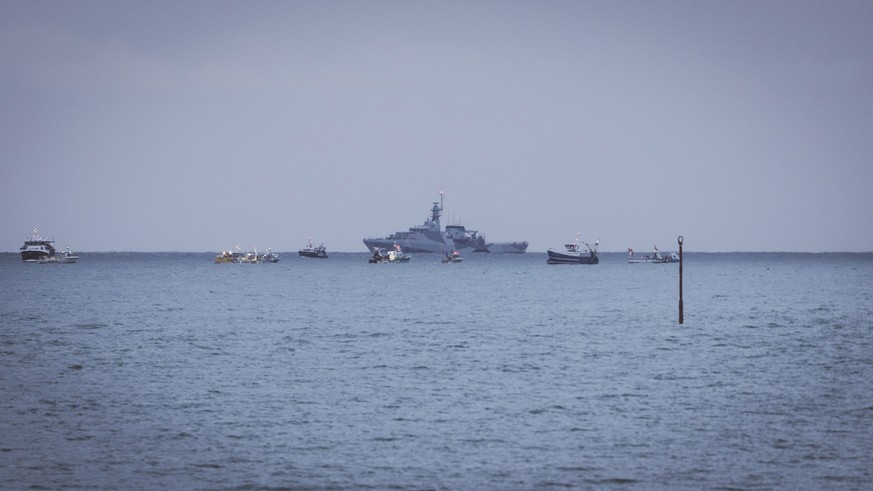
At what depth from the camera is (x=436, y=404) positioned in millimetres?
32000

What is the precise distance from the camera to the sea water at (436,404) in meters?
22.6

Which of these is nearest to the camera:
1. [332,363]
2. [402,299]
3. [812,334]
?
[332,363]

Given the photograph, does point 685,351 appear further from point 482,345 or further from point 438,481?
Answer: point 438,481

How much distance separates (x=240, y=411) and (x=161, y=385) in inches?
291

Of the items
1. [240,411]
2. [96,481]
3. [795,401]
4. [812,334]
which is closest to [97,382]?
[240,411]

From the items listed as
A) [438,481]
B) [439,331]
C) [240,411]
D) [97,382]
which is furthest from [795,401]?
[439,331]

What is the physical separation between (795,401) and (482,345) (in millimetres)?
22265

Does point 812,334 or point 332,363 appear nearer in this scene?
point 332,363

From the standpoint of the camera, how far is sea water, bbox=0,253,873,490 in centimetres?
2261

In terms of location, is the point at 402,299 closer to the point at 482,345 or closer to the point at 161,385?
the point at 482,345

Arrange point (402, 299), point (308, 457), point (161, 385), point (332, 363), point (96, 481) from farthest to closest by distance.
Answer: point (402, 299), point (332, 363), point (161, 385), point (308, 457), point (96, 481)

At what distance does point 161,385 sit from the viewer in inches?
1438

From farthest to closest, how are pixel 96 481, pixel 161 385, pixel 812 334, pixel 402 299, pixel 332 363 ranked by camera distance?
pixel 402 299
pixel 812 334
pixel 332 363
pixel 161 385
pixel 96 481

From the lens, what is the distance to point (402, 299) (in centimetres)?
10112
